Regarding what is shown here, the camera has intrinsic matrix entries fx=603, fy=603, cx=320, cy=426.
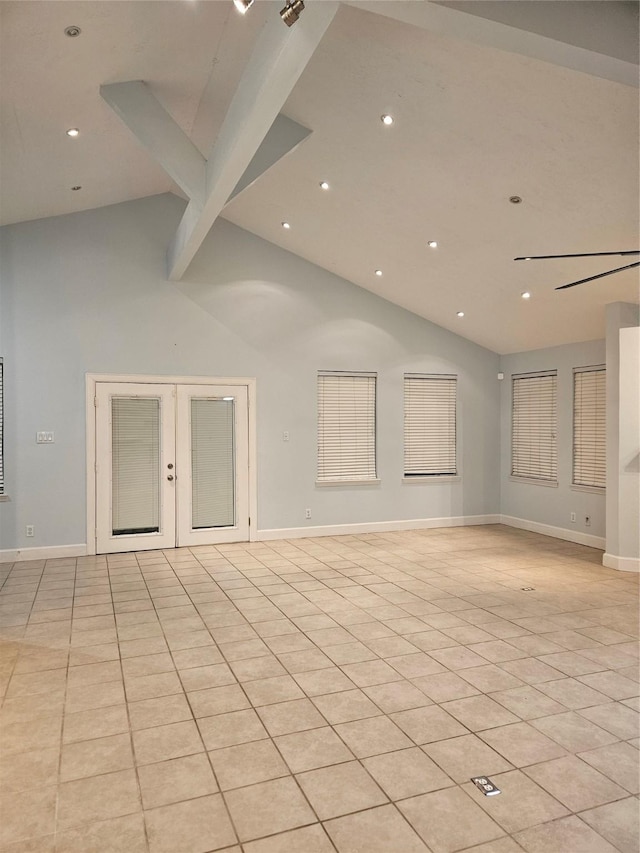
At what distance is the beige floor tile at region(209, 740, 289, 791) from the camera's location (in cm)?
250

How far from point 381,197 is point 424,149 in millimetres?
942

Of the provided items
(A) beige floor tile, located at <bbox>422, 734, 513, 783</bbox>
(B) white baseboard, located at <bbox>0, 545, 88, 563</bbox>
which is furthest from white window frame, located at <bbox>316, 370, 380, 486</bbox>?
(A) beige floor tile, located at <bbox>422, 734, 513, 783</bbox>

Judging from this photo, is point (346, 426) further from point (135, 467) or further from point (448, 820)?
point (448, 820)

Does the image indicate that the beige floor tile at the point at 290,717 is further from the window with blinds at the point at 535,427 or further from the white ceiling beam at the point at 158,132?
the window with blinds at the point at 535,427

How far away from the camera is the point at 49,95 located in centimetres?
394

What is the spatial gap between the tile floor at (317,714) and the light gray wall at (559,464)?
1837mm

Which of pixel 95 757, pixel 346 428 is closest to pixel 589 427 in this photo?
pixel 346 428

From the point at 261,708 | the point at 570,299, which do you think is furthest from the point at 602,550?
the point at 261,708

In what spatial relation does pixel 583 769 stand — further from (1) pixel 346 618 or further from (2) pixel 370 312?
(2) pixel 370 312

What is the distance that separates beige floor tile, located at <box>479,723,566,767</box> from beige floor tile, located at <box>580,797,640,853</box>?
348 mm

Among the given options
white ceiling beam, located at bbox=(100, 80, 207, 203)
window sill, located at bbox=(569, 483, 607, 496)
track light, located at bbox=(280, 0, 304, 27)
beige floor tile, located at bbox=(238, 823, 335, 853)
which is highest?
white ceiling beam, located at bbox=(100, 80, 207, 203)

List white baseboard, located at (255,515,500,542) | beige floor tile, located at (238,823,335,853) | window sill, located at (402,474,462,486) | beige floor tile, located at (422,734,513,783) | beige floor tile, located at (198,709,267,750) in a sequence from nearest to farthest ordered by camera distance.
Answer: beige floor tile, located at (238,823,335,853)
beige floor tile, located at (422,734,513,783)
beige floor tile, located at (198,709,267,750)
white baseboard, located at (255,515,500,542)
window sill, located at (402,474,462,486)

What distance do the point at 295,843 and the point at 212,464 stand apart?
5.34 metres

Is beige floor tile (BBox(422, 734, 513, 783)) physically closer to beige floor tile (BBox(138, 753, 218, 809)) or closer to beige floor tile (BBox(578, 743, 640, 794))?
beige floor tile (BBox(578, 743, 640, 794))
